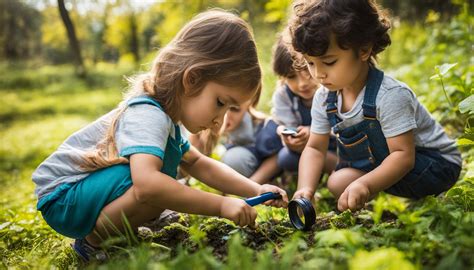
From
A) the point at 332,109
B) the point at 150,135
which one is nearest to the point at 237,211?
the point at 150,135

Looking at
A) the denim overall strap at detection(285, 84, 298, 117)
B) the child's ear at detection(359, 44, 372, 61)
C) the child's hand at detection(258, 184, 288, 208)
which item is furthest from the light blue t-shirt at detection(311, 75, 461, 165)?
the denim overall strap at detection(285, 84, 298, 117)

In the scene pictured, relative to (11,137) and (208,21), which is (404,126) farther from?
(11,137)

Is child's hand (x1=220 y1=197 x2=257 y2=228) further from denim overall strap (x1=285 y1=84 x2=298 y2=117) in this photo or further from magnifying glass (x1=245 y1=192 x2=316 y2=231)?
denim overall strap (x1=285 y1=84 x2=298 y2=117)

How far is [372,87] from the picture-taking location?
6.89 feet

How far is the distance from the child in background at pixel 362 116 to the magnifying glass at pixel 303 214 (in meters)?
0.14

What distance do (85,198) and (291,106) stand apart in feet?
6.20

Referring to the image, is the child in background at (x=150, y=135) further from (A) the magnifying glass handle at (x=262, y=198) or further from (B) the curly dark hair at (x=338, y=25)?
(B) the curly dark hair at (x=338, y=25)

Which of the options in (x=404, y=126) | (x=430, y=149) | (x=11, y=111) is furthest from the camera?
(x=11, y=111)

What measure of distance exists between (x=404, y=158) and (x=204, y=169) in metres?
1.08

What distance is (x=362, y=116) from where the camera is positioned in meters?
2.15

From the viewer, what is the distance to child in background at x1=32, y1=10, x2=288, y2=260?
1.88 metres

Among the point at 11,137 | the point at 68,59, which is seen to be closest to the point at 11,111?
the point at 11,137

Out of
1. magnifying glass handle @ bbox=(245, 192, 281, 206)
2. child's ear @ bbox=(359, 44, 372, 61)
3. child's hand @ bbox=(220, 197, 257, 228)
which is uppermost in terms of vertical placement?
child's ear @ bbox=(359, 44, 372, 61)

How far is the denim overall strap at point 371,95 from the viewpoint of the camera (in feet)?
6.84
